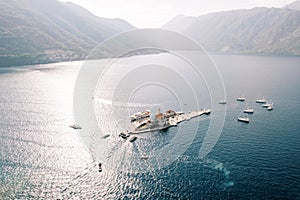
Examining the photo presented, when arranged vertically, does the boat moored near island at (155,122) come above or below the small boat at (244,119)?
A: above

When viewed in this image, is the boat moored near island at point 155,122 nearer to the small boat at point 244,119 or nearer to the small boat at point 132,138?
the small boat at point 132,138

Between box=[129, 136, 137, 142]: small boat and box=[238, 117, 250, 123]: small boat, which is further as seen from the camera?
box=[238, 117, 250, 123]: small boat

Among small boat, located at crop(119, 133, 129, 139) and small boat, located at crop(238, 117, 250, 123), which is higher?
small boat, located at crop(119, 133, 129, 139)

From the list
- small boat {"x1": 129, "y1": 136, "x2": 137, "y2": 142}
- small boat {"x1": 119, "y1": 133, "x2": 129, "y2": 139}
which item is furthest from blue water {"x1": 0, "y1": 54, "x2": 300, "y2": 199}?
small boat {"x1": 129, "y1": 136, "x2": 137, "y2": 142}

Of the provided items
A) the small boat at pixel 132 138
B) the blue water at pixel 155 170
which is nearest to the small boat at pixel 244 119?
the blue water at pixel 155 170

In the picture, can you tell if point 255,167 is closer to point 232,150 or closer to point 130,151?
point 232,150

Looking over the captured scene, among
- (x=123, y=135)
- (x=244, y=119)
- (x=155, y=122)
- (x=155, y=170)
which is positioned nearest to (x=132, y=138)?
(x=123, y=135)

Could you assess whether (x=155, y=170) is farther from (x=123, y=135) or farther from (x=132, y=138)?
(x=123, y=135)

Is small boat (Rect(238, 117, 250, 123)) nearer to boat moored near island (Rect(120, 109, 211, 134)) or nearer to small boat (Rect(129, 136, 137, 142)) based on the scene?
boat moored near island (Rect(120, 109, 211, 134))

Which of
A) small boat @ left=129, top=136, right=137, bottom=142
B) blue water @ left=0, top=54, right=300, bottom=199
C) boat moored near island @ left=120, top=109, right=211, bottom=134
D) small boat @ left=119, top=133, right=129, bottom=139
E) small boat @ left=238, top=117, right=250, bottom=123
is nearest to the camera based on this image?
blue water @ left=0, top=54, right=300, bottom=199

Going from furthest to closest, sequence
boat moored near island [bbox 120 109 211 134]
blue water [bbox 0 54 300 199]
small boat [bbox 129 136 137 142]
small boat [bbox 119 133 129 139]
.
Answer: boat moored near island [bbox 120 109 211 134]
small boat [bbox 119 133 129 139]
small boat [bbox 129 136 137 142]
blue water [bbox 0 54 300 199]

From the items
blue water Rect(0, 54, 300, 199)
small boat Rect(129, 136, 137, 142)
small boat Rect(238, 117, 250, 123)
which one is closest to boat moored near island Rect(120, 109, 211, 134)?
small boat Rect(129, 136, 137, 142)
